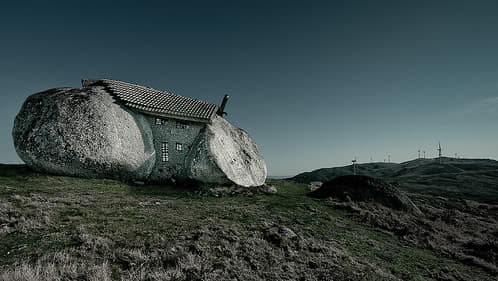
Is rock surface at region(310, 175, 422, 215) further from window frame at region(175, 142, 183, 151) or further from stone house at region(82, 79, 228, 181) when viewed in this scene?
window frame at region(175, 142, 183, 151)

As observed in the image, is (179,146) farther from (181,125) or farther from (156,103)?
(156,103)

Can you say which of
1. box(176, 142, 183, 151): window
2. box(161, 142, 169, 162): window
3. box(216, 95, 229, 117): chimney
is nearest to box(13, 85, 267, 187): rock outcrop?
box(161, 142, 169, 162): window

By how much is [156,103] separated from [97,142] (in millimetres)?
5709

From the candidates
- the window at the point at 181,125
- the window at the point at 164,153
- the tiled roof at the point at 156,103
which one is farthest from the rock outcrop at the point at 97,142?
the window at the point at 181,125

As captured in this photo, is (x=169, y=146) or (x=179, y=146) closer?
(x=169, y=146)

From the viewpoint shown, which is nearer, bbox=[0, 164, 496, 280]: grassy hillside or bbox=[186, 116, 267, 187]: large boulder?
bbox=[0, 164, 496, 280]: grassy hillside

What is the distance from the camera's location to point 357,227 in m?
13.9

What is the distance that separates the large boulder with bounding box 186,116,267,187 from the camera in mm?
18672

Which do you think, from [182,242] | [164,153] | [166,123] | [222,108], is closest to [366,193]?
[222,108]

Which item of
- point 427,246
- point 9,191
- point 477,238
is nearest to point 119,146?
point 9,191

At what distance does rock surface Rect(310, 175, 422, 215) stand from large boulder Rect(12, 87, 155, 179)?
14.5 m

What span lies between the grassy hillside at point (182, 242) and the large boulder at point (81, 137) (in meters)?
1.60

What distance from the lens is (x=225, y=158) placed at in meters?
20.2

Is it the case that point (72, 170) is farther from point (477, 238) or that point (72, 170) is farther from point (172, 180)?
point (477, 238)
